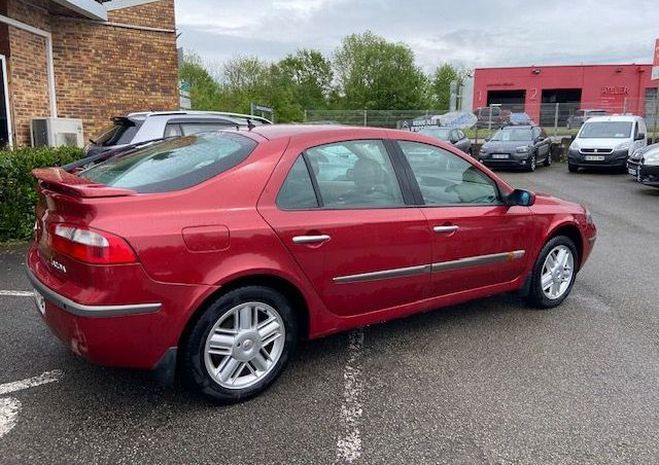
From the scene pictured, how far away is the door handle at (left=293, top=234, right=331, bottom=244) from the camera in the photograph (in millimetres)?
3154

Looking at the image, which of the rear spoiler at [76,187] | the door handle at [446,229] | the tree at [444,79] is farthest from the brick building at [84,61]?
the tree at [444,79]

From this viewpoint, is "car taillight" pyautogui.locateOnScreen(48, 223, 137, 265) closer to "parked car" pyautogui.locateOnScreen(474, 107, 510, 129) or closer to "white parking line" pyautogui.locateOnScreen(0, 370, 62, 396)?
"white parking line" pyautogui.locateOnScreen(0, 370, 62, 396)

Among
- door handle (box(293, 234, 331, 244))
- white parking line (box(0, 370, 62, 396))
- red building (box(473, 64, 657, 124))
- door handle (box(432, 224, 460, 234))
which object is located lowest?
white parking line (box(0, 370, 62, 396))

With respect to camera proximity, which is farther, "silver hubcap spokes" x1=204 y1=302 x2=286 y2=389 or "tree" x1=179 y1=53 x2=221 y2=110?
"tree" x1=179 y1=53 x2=221 y2=110

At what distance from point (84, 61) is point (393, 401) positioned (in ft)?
36.5

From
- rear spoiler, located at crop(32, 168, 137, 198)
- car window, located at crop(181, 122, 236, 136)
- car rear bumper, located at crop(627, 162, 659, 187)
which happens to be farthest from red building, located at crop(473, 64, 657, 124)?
rear spoiler, located at crop(32, 168, 137, 198)

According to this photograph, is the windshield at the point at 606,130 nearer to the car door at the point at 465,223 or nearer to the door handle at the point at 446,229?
the car door at the point at 465,223

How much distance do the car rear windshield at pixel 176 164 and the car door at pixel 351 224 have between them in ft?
1.04

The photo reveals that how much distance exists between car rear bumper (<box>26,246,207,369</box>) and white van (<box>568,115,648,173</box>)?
52.8ft

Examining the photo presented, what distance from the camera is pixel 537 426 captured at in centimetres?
298

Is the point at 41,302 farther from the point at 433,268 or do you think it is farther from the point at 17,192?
the point at 17,192

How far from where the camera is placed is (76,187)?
2.82 meters

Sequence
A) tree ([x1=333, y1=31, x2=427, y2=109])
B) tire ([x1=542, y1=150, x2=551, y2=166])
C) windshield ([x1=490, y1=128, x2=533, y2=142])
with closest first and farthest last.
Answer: windshield ([x1=490, y1=128, x2=533, y2=142]) → tire ([x1=542, y1=150, x2=551, y2=166]) → tree ([x1=333, y1=31, x2=427, y2=109])

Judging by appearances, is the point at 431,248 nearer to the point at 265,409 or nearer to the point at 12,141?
the point at 265,409
